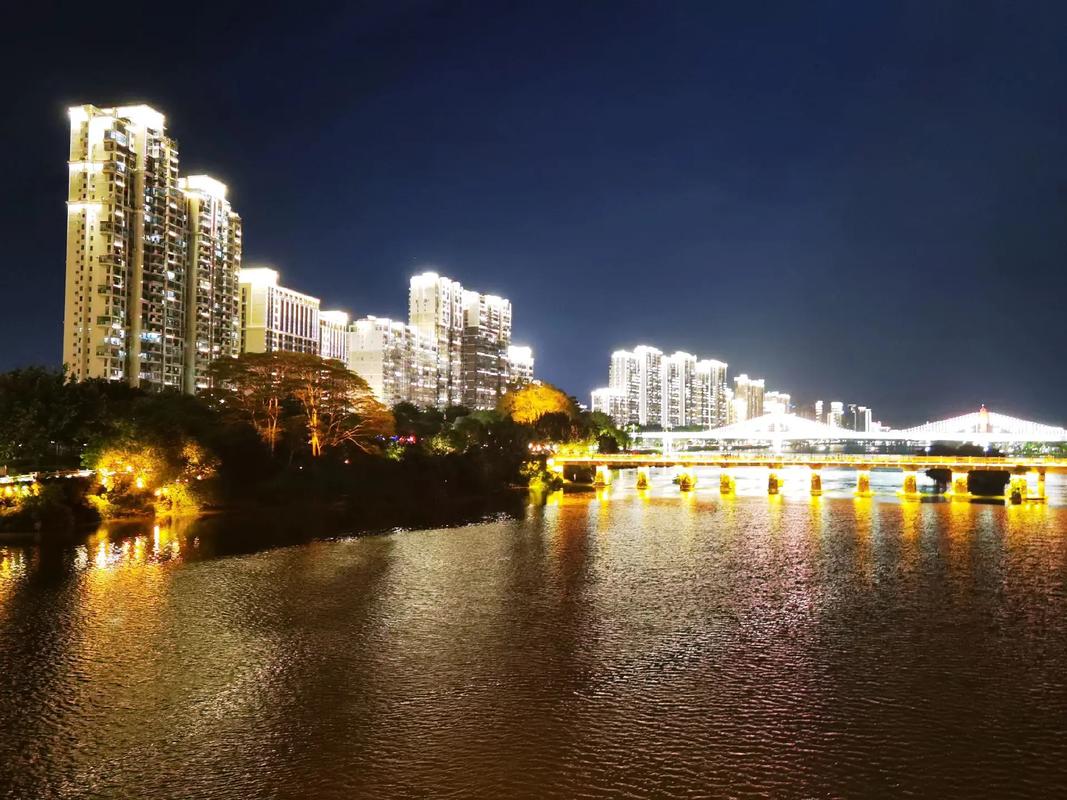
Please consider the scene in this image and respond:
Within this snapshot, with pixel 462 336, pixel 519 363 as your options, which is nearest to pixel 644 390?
pixel 519 363

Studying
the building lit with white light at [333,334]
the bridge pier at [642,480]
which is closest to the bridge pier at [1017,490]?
the bridge pier at [642,480]

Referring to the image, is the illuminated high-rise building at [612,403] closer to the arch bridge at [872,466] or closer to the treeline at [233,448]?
the arch bridge at [872,466]

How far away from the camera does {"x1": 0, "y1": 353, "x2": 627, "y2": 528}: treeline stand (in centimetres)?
3588

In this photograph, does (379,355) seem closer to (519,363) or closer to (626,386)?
(519,363)

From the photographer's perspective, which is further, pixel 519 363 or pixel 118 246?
pixel 519 363

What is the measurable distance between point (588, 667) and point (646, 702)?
2.03m

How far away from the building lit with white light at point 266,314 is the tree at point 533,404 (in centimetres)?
3858

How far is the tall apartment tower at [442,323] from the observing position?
136m

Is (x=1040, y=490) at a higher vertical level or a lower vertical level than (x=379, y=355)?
lower

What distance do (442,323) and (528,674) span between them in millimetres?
124710

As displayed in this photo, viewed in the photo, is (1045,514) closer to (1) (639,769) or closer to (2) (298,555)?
(2) (298,555)

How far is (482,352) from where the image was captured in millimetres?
142375

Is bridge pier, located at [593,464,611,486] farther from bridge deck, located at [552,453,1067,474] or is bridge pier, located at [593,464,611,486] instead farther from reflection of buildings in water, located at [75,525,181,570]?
reflection of buildings in water, located at [75,525,181,570]

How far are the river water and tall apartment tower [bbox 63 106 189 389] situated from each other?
5746cm
